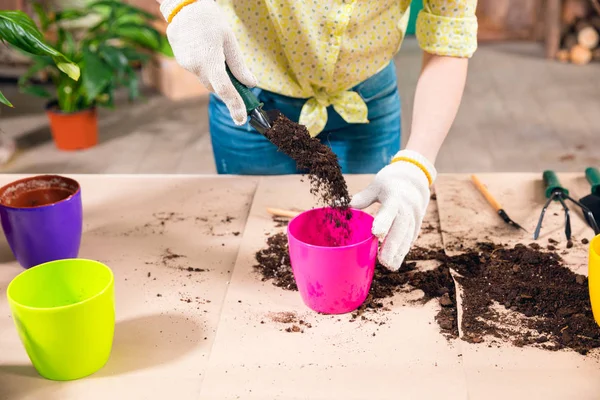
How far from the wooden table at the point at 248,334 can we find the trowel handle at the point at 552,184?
3 centimetres

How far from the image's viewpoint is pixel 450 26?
1240 millimetres

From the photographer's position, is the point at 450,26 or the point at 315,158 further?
the point at 450,26

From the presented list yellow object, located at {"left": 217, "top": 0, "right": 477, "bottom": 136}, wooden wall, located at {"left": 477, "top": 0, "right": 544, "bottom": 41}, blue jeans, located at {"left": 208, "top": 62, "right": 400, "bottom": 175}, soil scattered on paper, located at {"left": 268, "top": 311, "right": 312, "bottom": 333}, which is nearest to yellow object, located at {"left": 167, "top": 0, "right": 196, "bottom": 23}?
yellow object, located at {"left": 217, "top": 0, "right": 477, "bottom": 136}

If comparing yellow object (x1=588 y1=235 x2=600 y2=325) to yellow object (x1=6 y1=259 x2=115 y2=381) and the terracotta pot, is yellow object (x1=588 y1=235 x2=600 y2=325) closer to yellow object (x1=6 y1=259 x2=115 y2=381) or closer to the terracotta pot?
yellow object (x1=6 y1=259 x2=115 y2=381)

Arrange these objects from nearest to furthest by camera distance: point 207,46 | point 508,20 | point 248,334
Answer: point 248,334 < point 207,46 < point 508,20

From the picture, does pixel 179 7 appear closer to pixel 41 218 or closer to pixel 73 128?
pixel 41 218

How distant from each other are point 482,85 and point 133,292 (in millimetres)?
3072

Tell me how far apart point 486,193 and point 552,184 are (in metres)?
0.12

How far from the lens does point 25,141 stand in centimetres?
326

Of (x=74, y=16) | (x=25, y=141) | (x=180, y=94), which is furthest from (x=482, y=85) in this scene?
(x=25, y=141)

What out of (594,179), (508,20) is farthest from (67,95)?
(508,20)

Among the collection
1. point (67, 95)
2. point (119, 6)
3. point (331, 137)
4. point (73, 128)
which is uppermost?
point (331, 137)

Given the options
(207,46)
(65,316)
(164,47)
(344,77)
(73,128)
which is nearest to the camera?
(65,316)

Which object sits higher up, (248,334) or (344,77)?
(344,77)
